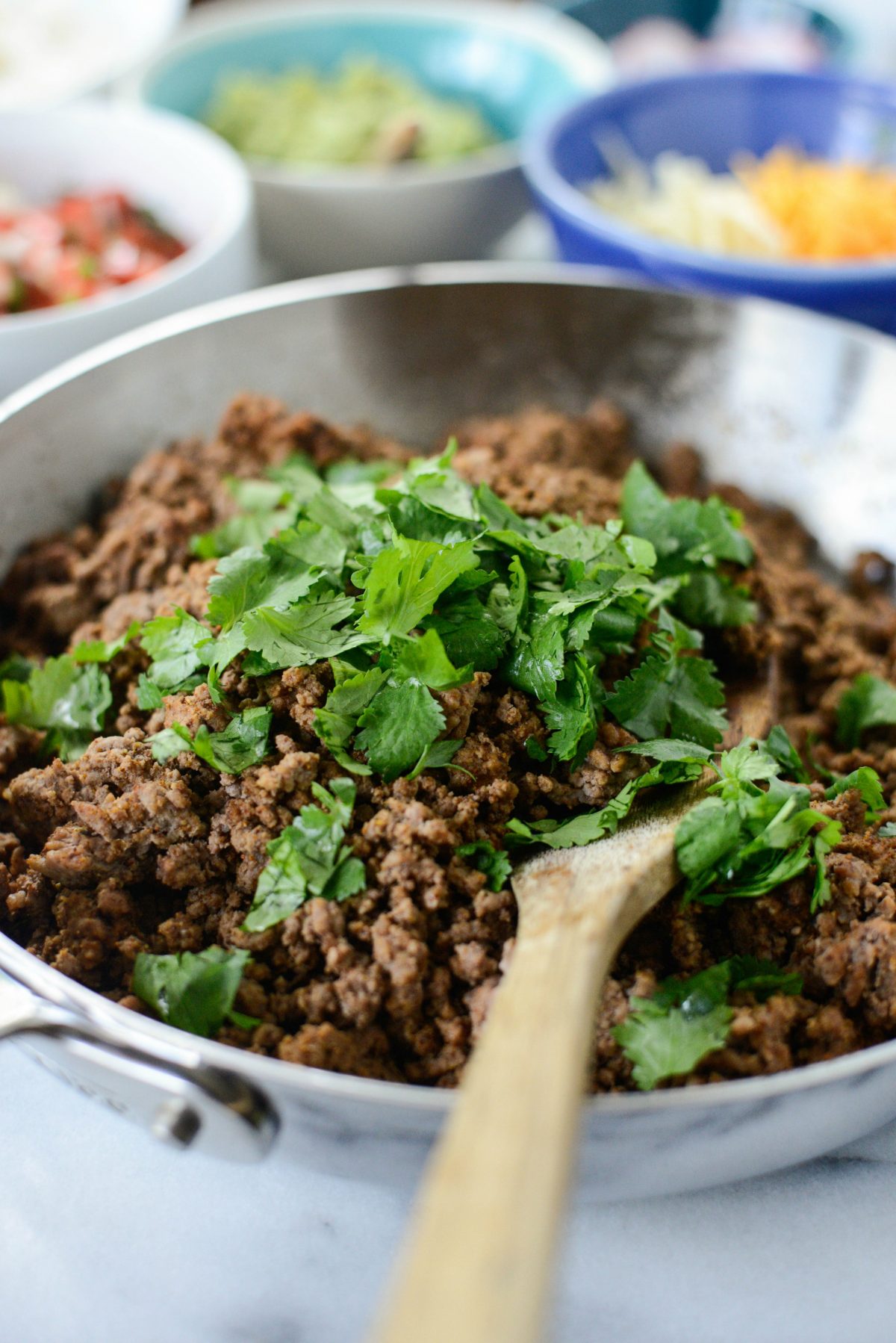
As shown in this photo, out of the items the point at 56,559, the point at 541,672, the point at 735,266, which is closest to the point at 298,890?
the point at 541,672

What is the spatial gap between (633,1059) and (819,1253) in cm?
34

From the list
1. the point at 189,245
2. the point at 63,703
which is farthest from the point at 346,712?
the point at 189,245

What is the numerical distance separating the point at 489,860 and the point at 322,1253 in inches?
18.2

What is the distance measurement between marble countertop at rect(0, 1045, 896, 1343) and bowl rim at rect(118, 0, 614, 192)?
2.21 metres

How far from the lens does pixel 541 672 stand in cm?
134

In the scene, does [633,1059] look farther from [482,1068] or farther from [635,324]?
[635,324]

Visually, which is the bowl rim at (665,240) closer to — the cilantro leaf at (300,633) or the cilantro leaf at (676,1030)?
the cilantro leaf at (300,633)

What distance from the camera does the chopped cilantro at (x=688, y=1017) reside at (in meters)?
1.11

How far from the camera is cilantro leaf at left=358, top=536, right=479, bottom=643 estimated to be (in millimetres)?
1306

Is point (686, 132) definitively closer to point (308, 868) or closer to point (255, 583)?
point (255, 583)

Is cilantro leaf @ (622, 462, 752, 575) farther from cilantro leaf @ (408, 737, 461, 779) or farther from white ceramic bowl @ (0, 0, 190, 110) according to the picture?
white ceramic bowl @ (0, 0, 190, 110)

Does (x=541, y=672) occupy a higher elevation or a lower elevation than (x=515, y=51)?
lower

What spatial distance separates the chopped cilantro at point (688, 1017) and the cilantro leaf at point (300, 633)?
20.7 inches

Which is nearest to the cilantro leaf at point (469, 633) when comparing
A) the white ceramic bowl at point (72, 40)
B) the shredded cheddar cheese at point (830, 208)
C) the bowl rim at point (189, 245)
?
the bowl rim at point (189, 245)
